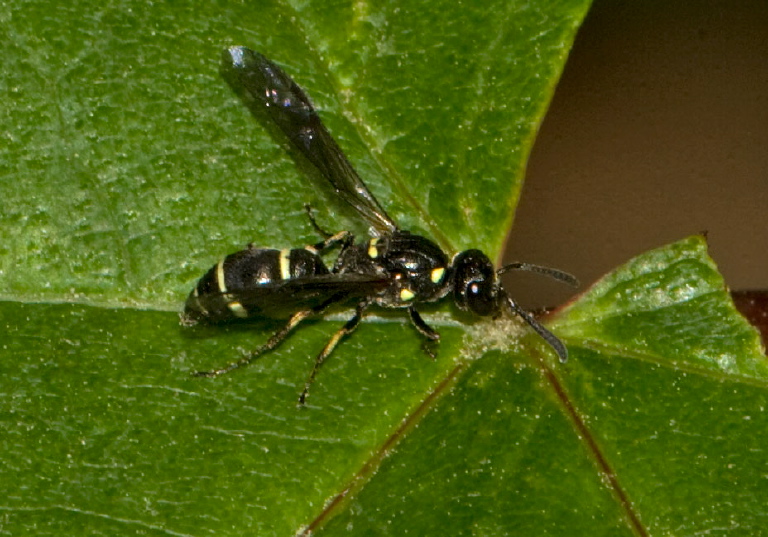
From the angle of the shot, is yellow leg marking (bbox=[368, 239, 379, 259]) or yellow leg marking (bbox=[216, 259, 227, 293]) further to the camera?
yellow leg marking (bbox=[368, 239, 379, 259])

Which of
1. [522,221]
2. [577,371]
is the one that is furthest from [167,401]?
[522,221]

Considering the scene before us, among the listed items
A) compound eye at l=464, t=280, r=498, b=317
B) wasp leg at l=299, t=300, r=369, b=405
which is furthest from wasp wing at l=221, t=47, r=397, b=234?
compound eye at l=464, t=280, r=498, b=317

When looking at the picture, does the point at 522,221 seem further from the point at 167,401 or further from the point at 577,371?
the point at 167,401

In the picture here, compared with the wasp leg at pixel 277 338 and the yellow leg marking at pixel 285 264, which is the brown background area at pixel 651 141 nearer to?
the wasp leg at pixel 277 338

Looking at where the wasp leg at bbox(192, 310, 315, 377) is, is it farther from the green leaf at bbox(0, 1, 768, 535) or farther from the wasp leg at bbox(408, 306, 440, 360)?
the wasp leg at bbox(408, 306, 440, 360)

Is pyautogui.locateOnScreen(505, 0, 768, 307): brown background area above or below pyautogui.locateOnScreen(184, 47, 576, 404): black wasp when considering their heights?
above

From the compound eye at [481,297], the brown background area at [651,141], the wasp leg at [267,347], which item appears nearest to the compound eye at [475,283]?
the compound eye at [481,297]

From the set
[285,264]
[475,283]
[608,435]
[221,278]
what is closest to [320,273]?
[285,264]
